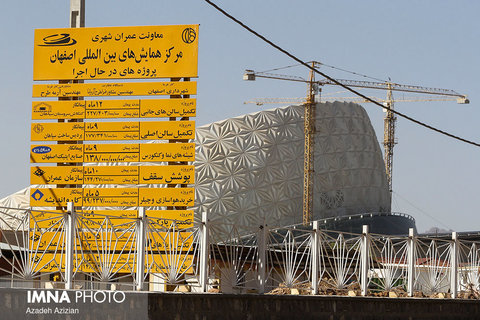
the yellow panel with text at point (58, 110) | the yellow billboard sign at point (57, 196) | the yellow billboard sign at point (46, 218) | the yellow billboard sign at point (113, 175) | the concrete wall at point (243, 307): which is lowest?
the concrete wall at point (243, 307)

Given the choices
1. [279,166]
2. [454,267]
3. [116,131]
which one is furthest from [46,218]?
[279,166]

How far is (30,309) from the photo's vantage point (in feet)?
40.2

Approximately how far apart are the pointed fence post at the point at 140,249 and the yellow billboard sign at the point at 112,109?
5526mm

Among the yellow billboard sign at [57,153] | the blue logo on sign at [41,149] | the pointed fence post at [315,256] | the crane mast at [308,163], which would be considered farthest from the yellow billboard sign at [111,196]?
the crane mast at [308,163]

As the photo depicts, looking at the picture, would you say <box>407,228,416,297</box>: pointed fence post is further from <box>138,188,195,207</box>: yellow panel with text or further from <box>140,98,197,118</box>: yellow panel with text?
<box>140,98,197,118</box>: yellow panel with text

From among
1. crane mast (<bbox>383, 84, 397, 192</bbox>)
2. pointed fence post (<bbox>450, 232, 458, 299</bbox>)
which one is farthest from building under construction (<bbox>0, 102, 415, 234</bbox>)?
pointed fence post (<bbox>450, 232, 458, 299</bbox>)

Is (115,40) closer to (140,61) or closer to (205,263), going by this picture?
(140,61)

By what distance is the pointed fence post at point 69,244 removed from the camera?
13070 mm

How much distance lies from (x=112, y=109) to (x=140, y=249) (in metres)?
6.47

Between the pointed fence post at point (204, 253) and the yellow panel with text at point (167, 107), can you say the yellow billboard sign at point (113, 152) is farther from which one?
the pointed fence post at point (204, 253)

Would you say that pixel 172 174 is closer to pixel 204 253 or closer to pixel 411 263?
pixel 204 253

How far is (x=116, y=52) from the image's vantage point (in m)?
19.3

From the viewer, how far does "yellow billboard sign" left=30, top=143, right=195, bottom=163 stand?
19.1 meters

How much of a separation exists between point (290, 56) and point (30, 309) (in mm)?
7902
